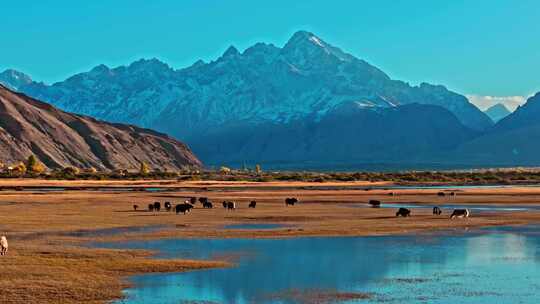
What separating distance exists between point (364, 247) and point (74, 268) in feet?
40.6

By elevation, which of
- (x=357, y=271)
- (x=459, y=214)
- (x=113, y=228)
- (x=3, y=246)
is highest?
(x=459, y=214)

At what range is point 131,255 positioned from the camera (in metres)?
29.0

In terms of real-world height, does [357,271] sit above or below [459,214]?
below

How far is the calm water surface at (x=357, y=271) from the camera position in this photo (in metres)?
21.4

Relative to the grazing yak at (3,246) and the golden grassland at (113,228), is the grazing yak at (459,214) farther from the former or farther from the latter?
the grazing yak at (3,246)

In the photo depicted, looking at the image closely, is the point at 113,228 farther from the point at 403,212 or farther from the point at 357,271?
the point at 403,212

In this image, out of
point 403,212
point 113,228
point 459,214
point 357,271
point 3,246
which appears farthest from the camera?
point 403,212

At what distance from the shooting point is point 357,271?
25547mm

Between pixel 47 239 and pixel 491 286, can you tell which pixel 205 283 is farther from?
pixel 47 239

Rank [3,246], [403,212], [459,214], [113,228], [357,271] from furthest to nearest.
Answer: [403,212], [459,214], [113,228], [3,246], [357,271]

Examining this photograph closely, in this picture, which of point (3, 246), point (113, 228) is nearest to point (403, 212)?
point (113, 228)

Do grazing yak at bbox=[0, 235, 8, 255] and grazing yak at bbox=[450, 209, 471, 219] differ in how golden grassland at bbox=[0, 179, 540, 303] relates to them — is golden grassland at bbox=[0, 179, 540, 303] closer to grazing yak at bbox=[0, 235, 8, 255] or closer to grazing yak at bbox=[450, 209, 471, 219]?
grazing yak at bbox=[0, 235, 8, 255]

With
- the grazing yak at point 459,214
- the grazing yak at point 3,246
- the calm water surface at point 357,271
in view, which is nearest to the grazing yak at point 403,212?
the grazing yak at point 459,214

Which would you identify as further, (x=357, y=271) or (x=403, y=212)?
(x=403, y=212)
